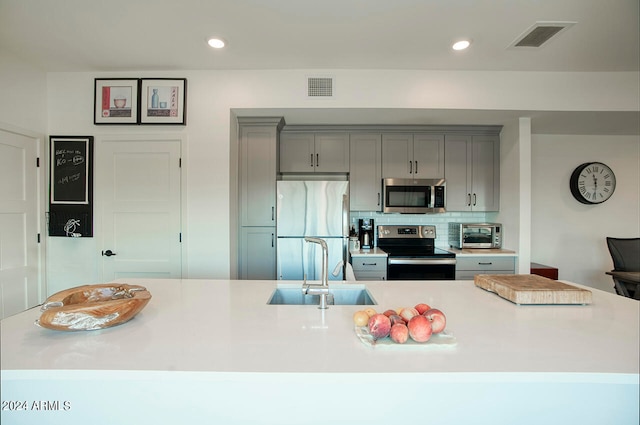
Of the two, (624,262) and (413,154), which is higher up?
(413,154)

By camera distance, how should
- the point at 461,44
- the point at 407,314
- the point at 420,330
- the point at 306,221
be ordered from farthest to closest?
the point at 306,221, the point at 461,44, the point at 407,314, the point at 420,330

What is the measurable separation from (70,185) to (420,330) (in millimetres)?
3322

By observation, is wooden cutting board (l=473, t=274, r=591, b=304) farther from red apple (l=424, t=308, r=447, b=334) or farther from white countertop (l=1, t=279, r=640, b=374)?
red apple (l=424, t=308, r=447, b=334)

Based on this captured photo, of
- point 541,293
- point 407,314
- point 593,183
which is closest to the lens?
point 407,314

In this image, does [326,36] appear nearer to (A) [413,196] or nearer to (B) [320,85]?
(B) [320,85]

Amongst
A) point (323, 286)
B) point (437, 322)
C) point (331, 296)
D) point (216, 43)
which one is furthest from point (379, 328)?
point (216, 43)

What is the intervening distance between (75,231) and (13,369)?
2.47 metres

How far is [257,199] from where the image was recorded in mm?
3082

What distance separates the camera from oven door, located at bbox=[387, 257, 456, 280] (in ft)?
10.1

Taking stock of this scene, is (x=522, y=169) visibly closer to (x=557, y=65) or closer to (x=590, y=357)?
(x=557, y=65)

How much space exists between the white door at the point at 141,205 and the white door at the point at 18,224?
53cm

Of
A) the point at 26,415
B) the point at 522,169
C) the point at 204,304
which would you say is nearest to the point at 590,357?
the point at 204,304

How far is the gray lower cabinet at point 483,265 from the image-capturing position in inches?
122

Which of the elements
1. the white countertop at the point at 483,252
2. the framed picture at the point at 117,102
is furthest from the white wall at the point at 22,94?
the white countertop at the point at 483,252
